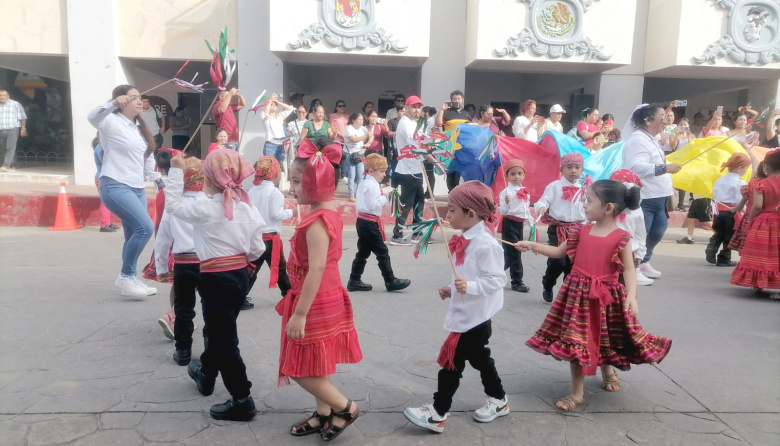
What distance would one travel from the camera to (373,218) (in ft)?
18.9

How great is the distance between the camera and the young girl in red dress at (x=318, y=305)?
280 centimetres

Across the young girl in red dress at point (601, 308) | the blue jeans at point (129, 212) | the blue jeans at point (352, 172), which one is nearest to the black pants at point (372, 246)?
the blue jeans at point (129, 212)

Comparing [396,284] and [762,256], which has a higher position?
[762,256]

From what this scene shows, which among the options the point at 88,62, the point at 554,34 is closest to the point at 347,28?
the point at 554,34

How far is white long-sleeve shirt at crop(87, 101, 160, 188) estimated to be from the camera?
16.6ft

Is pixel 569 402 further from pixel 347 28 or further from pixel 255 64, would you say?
pixel 255 64

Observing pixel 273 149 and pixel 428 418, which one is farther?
pixel 273 149

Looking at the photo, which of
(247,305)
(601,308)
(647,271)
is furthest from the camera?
(647,271)

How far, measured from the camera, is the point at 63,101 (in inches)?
667

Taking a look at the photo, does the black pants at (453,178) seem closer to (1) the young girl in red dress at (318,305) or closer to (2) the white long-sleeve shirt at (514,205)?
(2) the white long-sleeve shirt at (514,205)

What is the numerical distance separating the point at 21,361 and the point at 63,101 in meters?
15.4

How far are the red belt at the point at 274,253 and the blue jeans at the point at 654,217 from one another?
12.7 feet

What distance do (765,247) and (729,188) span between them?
137 cm

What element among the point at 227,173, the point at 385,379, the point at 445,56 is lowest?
the point at 385,379
